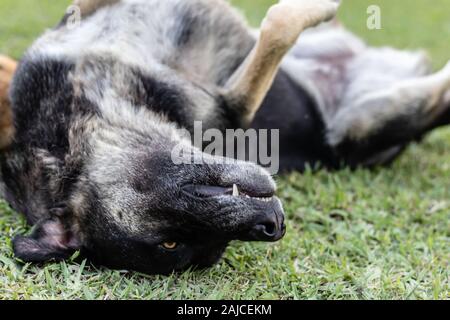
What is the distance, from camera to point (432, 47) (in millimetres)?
9914

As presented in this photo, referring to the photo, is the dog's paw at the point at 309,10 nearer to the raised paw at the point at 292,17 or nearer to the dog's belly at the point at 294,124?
the raised paw at the point at 292,17

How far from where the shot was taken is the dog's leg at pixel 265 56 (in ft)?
15.3

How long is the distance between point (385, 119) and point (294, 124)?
90 cm

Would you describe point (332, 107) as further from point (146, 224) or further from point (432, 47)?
point (432, 47)

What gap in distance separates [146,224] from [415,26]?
8.87 metres

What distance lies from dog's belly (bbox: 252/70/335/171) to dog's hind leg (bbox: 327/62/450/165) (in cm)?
15

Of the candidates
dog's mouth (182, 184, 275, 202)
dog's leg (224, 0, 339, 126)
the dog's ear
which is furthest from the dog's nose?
dog's leg (224, 0, 339, 126)

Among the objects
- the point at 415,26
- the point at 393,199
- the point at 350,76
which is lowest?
the point at 415,26

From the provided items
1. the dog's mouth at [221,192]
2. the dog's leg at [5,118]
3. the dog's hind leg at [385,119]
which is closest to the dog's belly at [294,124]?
the dog's hind leg at [385,119]

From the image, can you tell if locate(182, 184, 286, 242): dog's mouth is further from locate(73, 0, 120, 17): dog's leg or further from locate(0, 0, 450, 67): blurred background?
locate(0, 0, 450, 67): blurred background

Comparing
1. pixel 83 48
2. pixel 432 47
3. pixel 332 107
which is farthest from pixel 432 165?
pixel 432 47

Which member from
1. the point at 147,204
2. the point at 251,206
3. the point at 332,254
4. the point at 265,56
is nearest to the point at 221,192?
the point at 251,206

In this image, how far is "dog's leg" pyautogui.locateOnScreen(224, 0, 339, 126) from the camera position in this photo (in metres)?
4.67

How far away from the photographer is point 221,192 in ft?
11.5
